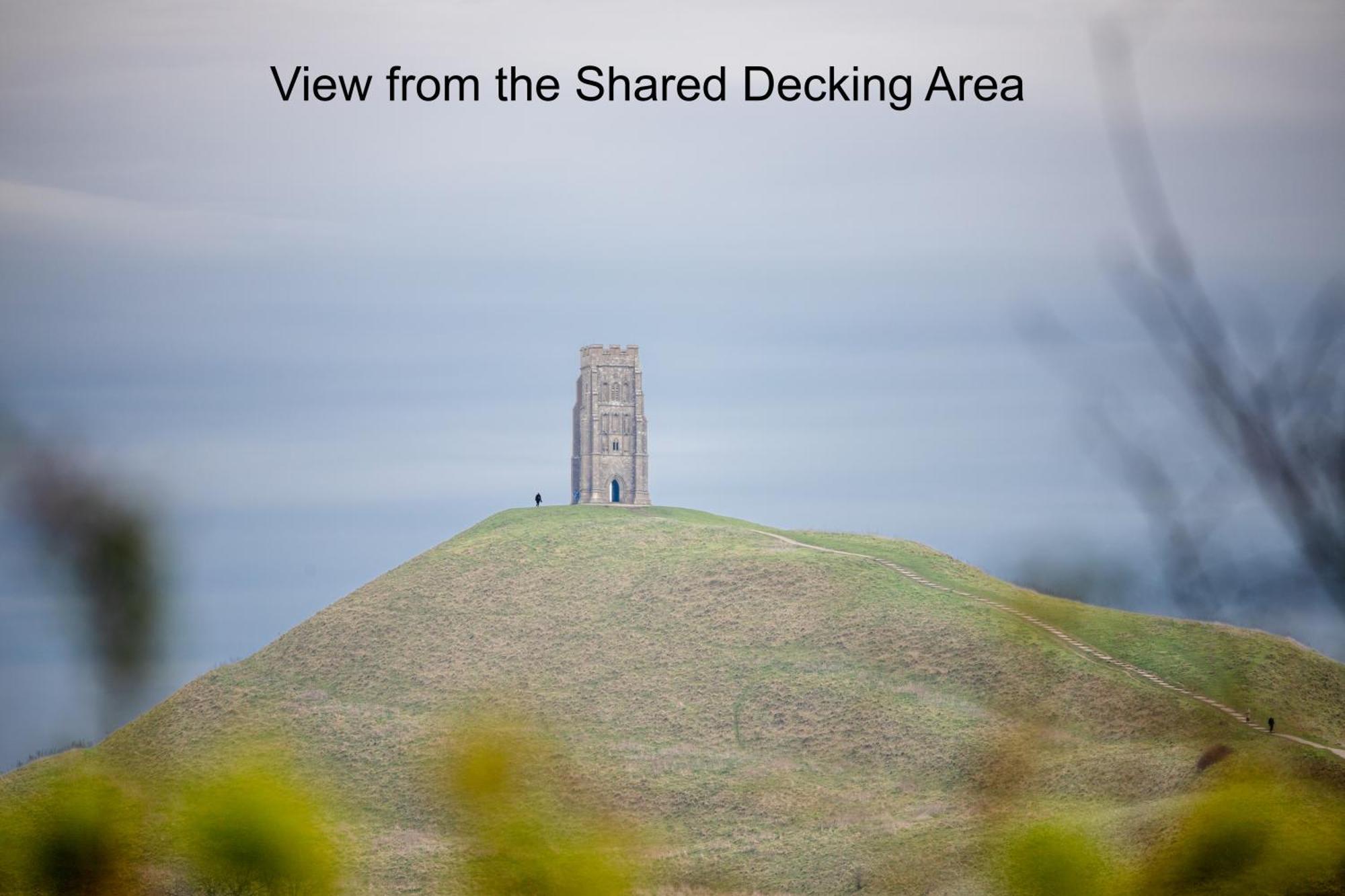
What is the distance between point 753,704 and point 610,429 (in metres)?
30.5

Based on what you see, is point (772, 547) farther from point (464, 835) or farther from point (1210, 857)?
point (1210, 857)

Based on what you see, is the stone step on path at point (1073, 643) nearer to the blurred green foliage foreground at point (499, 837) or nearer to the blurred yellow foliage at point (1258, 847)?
the blurred green foliage foreground at point (499, 837)

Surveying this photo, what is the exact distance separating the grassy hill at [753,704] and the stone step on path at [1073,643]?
684 mm

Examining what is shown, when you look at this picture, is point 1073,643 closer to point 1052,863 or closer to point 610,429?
point 1052,863

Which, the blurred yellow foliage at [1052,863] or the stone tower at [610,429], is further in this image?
the stone tower at [610,429]

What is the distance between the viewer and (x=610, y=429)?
96.1 meters

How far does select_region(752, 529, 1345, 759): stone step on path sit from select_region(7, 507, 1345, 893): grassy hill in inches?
26.9

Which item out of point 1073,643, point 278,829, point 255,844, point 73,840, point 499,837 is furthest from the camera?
point 1073,643

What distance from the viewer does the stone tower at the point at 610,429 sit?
96.0 m

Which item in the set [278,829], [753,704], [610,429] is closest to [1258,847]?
[753,704]

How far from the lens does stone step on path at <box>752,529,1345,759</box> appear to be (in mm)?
57875

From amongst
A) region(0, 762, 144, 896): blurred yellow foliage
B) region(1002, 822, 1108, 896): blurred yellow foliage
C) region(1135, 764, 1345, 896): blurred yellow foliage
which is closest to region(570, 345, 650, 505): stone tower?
region(0, 762, 144, 896): blurred yellow foliage

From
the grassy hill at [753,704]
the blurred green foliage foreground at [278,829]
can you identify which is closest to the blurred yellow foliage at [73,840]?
the blurred green foliage foreground at [278,829]

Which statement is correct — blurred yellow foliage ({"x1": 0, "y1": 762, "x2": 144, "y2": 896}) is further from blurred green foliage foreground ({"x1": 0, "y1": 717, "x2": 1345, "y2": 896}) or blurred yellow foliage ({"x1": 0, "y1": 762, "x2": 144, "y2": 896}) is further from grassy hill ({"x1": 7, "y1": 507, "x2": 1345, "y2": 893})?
grassy hill ({"x1": 7, "y1": 507, "x2": 1345, "y2": 893})
